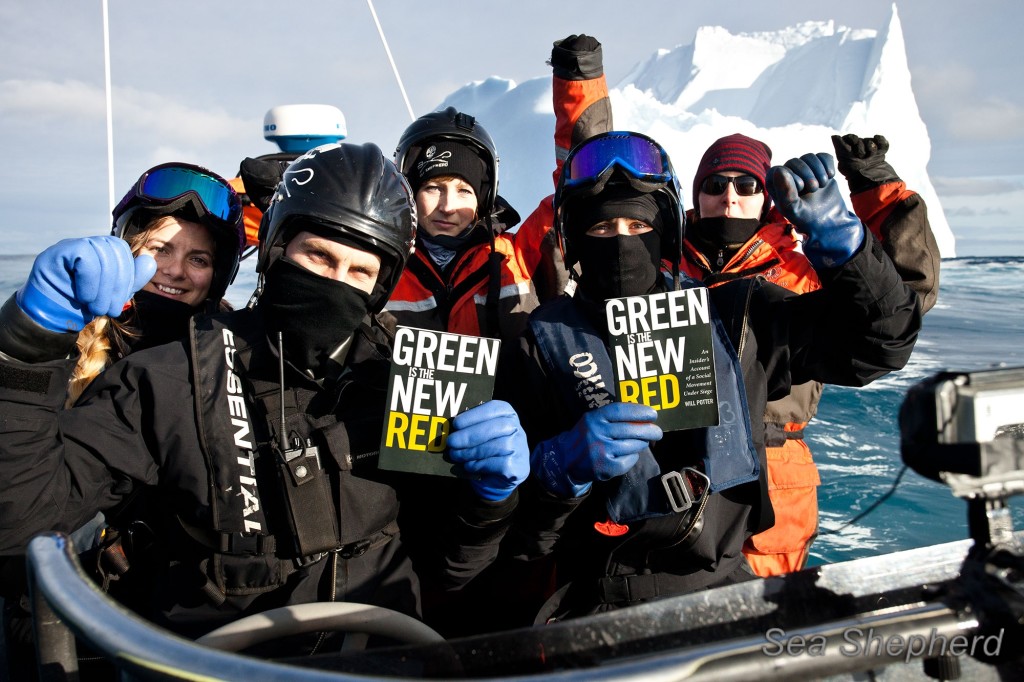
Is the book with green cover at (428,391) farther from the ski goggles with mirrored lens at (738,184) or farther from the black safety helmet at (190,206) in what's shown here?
the ski goggles with mirrored lens at (738,184)

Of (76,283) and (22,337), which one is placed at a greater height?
(76,283)

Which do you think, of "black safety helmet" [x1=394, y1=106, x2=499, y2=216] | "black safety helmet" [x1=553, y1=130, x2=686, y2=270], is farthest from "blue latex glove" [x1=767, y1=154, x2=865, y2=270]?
"black safety helmet" [x1=394, y1=106, x2=499, y2=216]

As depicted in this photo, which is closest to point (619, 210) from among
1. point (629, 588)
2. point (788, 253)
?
point (629, 588)

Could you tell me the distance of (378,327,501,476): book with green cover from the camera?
73.2 inches

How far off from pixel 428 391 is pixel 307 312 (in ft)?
1.61

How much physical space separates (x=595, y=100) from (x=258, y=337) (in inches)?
90.4

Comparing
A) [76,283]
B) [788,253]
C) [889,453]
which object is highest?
[788,253]

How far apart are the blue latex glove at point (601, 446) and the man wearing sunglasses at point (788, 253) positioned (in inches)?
52.2

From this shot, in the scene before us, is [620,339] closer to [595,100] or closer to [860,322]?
[860,322]

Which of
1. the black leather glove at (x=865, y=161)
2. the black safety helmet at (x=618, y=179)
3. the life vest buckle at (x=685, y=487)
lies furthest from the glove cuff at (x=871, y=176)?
the life vest buckle at (x=685, y=487)

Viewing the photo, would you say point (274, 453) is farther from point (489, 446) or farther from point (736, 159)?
point (736, 159)

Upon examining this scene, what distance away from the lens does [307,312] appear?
6.94 feet

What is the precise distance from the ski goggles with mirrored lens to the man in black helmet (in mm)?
1920

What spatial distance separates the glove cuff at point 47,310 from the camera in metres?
1.63
